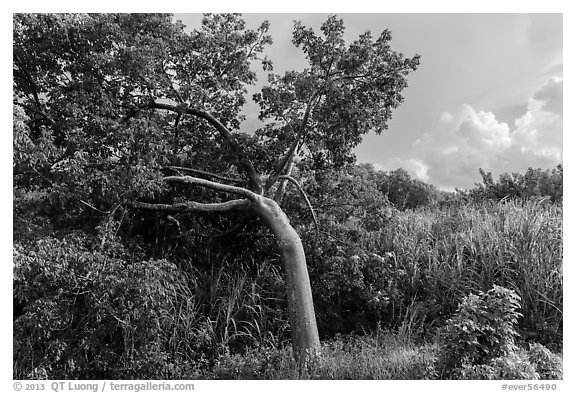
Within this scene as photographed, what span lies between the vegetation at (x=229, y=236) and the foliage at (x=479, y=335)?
2cm

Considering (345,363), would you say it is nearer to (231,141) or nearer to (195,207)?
(195,207)

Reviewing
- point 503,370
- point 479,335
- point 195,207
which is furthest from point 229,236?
point 503,370

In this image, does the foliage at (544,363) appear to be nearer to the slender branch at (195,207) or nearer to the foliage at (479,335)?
the foliage at (479,335)

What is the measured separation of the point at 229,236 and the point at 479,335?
3.54 meters

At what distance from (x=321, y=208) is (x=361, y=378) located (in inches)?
105

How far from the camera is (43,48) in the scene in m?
5.43

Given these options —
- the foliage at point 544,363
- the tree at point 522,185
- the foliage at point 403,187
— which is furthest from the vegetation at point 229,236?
the foliage at point 403,187

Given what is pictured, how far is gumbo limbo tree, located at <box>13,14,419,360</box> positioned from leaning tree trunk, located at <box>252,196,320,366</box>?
0.5 inches

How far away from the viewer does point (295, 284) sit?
541 centimetres
